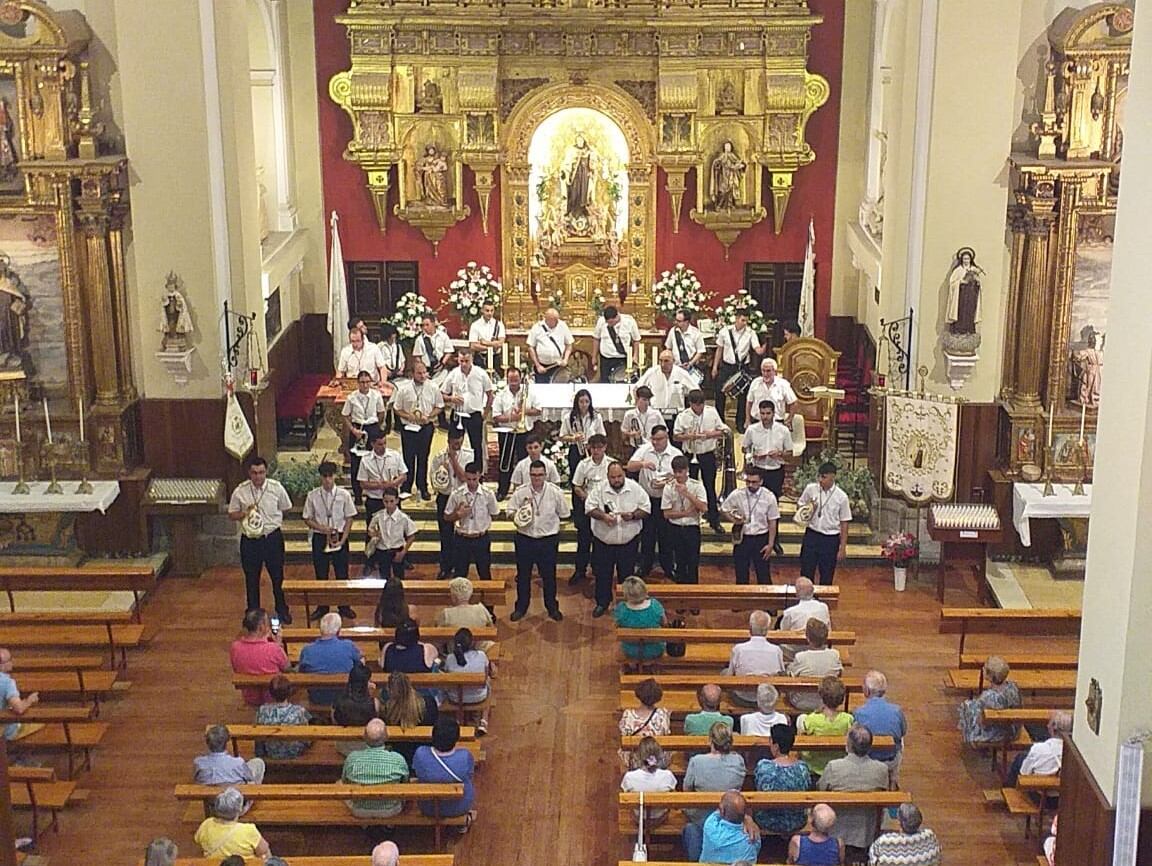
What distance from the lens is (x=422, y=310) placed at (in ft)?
66.8

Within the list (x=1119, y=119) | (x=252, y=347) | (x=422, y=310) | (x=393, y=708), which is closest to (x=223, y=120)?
(x=252, y=347)

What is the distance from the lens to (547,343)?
720 inches

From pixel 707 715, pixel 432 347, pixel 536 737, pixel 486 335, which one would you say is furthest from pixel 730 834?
pixel 486 335

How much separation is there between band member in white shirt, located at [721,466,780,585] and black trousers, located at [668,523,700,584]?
0.38 m

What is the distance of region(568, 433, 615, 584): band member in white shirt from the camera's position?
14703 mm

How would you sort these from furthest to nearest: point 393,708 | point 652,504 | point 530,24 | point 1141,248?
point 530,24 < point 652,504 < point 393,708 < point 1141,248

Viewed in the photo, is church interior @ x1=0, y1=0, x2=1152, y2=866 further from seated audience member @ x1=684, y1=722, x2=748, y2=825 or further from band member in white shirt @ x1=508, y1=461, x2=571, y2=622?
seated audience member @ x1=684, y1=722, x2=748, y2=825

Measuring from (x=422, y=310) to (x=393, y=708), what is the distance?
967 cm

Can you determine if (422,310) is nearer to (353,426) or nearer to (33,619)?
(353,426)

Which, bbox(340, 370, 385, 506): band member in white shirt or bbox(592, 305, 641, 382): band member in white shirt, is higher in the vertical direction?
bbox(592, 305, 641, 382): band member in white shirt

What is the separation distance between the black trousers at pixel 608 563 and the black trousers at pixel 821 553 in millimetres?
1590

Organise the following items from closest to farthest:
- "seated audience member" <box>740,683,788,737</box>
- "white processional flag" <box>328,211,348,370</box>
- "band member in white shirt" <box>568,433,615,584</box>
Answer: "seated audience member" <box>740,683,788,737</box> → "band member in white shirt" <box>568,433,615,584</box> → "white processional flag" <box>328,211,348,370</box>

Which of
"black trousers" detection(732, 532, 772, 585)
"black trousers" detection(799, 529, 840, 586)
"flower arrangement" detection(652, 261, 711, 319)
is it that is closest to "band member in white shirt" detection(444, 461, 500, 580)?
"black trousers" detection(732, 532, 772, 585)

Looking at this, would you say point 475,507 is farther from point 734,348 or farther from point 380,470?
point 734,348
